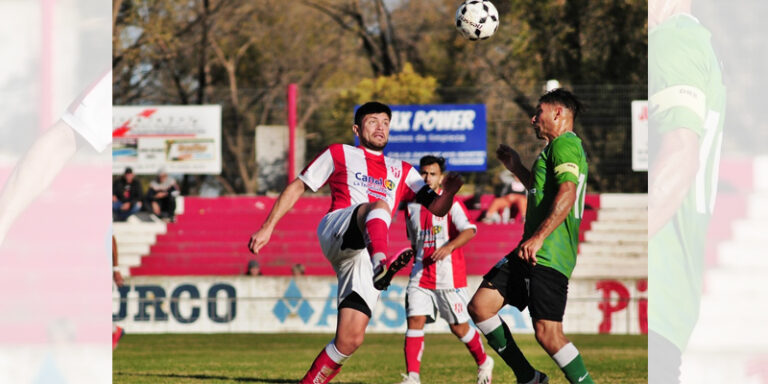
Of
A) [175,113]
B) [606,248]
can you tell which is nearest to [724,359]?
[606,248]

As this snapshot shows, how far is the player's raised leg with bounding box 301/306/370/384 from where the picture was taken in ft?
22.4

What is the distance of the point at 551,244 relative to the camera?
6.72 meters

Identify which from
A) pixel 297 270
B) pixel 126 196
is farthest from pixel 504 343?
pixel 126 196

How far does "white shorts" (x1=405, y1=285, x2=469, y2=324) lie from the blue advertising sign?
46.5 feet

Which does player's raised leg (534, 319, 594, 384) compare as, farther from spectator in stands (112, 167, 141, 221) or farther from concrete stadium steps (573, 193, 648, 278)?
spectator in stands (112, 167, 141, 221)

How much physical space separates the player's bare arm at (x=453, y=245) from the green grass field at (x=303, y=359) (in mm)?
1143

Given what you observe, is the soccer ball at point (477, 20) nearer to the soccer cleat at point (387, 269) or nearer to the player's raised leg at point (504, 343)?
the player's raised leg at point (504, 343)

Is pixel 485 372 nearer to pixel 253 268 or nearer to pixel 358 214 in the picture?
pixel 358 214

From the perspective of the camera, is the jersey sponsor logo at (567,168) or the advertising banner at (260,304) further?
the advertising banner at (260,304)

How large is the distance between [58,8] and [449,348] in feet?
34.9

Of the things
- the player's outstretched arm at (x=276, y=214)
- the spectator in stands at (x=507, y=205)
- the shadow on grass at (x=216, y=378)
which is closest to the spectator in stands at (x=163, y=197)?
the spectator in stands at (x=507, y=205)

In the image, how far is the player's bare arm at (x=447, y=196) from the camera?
23.3 ft

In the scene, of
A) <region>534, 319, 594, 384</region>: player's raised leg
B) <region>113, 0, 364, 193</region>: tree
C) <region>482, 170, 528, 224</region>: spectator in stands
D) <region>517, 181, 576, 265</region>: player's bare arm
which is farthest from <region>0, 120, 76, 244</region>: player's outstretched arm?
<region>113, 0, 364, 193</region>: tree

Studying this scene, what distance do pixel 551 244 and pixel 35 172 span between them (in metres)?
3.19
